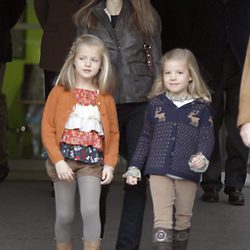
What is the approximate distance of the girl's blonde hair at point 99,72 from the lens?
4895 mm

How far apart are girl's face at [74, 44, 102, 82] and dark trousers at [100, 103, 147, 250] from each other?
347 mm

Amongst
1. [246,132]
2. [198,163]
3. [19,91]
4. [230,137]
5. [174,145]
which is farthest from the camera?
[19,91]

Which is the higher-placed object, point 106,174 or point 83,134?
point 83,134

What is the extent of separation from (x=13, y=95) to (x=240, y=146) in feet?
8.61

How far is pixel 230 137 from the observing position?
291 inches

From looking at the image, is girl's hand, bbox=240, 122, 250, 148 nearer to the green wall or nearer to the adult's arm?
the adult's arm

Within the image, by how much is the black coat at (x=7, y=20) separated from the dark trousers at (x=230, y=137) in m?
1.83

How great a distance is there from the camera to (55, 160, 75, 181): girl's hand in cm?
474

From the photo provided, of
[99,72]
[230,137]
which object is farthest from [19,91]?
[99,72]

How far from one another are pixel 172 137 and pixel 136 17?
0.80 meters

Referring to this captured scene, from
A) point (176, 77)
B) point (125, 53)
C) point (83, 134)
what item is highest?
point (125, 53)

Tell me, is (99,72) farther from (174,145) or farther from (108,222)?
(108,222)

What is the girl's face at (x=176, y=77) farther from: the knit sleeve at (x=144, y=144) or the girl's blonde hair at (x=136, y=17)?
the girl's blonde hair at (x=136, y=17)

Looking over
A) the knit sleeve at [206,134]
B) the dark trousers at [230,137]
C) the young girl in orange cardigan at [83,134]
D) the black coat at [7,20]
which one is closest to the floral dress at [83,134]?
the young girl in orange cardigan at [83,134]
